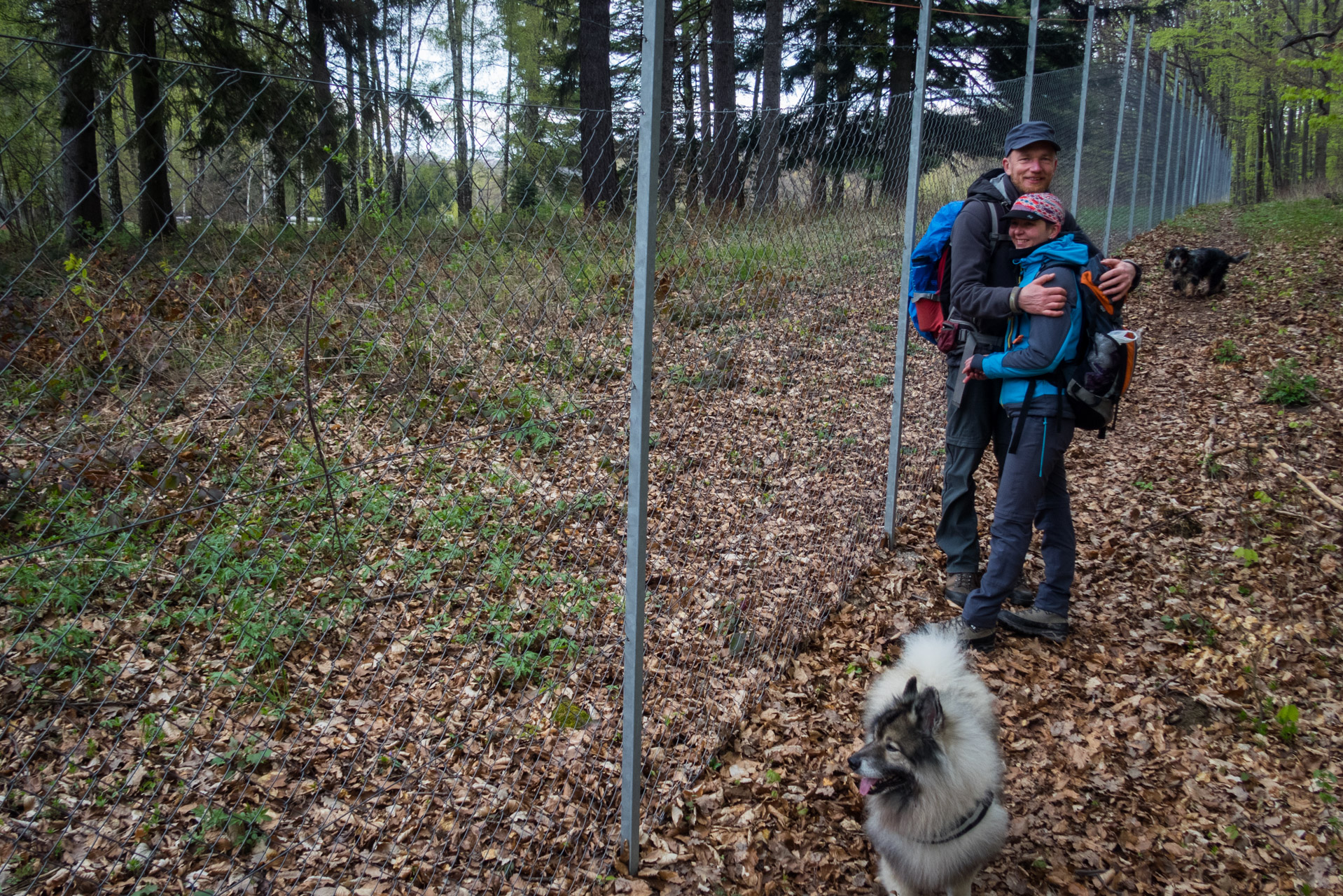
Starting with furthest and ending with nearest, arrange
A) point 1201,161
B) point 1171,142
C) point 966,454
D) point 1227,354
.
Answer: point 1201,161, point 1171,142, point 1227,354, point 966,454

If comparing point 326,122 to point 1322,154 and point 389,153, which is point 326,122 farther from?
point 1322,154

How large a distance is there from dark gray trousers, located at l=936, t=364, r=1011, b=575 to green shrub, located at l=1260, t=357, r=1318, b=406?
13.2 feet

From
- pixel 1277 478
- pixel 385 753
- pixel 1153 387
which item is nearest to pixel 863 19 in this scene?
pixel 1153 387

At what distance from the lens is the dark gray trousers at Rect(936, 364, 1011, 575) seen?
359 centimetres

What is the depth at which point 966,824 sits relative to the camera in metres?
2.25

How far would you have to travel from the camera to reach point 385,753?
2789 mm

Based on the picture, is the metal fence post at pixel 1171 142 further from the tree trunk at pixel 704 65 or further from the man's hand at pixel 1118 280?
the man's hand at pixel 1118 280

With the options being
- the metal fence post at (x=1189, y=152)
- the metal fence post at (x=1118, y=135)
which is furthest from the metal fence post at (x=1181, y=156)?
the metal fence post at (x=1118, y=135)

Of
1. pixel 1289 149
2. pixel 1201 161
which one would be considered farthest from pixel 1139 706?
pixel 1289 149

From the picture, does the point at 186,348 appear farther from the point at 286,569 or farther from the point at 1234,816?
the point at 1234,816

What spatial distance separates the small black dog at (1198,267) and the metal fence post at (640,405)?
1075cm

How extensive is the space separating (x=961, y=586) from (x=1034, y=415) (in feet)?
3.75

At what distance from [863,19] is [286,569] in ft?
45.8

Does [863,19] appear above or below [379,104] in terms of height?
above
